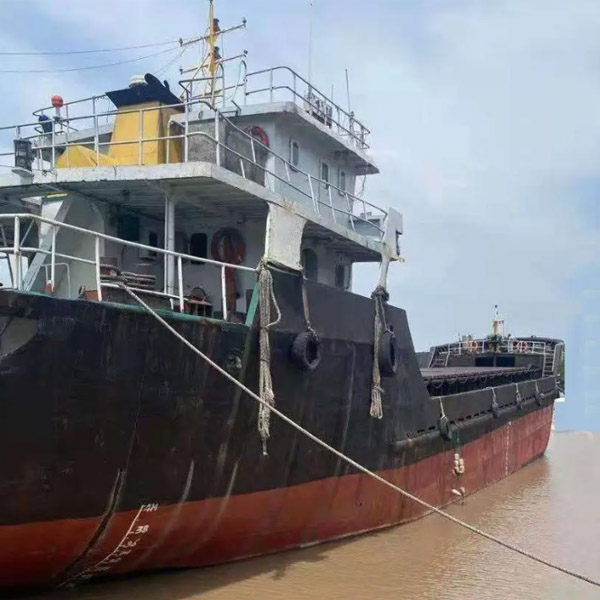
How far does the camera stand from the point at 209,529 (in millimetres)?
7047

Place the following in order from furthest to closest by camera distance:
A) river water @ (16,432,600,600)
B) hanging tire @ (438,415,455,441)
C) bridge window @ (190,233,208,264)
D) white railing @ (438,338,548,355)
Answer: white railing @ (438,338,548,355) → hanging tire @ (438,415,455,441) → bridge window @ (190,233,208,264) → river water @ (16,432,600,600)

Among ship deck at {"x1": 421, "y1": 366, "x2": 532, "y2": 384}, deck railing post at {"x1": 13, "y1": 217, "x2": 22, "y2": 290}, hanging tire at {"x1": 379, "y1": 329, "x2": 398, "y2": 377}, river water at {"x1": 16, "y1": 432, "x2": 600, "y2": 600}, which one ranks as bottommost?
river water at {"x1": 16, "y1": 432, "x2": 600, "y2": 600}

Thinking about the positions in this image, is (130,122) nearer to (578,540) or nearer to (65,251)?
(65,251)

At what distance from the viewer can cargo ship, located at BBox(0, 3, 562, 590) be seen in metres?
5.73

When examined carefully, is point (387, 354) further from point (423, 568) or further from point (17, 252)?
point (17, 252)

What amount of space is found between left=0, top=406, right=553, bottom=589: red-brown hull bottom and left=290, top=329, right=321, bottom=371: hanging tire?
144 cm

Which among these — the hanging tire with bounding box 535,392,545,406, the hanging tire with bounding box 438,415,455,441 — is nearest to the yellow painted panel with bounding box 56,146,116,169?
the hanging tire with bounding box 438,415,455,441

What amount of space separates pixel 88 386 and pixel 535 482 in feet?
45.5

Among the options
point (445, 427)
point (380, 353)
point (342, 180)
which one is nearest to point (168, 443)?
point (380, 353)

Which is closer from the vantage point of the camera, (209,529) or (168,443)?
(168,443)

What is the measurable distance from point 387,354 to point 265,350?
2787 mm

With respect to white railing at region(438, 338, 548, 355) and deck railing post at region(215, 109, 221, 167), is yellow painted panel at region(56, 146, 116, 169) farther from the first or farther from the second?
white railing at region(438, 338, 548, 355)

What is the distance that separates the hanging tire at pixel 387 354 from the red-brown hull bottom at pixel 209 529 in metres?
1.42

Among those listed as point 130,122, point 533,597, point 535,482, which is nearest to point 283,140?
point 130,122
